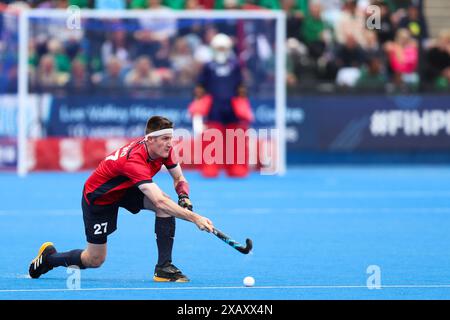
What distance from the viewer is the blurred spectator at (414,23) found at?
21.5 meters

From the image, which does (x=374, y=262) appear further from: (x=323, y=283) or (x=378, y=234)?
(x=378, y=234)

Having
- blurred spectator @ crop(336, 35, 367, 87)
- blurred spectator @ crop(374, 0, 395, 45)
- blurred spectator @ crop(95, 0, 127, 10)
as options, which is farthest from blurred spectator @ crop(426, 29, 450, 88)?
blurred spectator @ crop(95, 0, 127, 10)

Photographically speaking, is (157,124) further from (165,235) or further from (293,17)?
(293,17)

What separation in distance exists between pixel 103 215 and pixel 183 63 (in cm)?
1112

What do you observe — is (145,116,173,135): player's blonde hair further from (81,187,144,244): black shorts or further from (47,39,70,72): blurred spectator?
(47,39,70,72): blurred spectator

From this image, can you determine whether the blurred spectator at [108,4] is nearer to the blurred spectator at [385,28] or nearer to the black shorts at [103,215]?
the blurred spectator at [385,28]

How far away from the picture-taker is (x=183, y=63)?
20.1 meters

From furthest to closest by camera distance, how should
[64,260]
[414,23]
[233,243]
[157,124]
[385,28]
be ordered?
[385,28] < [414,23] < [64,260] < [157,124] < [233,243]

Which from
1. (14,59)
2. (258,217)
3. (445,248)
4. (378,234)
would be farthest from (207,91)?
(445,248)

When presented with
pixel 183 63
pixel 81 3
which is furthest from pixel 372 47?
pixel 81 3

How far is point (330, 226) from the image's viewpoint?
43.4 ft

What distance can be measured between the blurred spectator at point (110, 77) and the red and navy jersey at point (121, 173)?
35.5 ft
